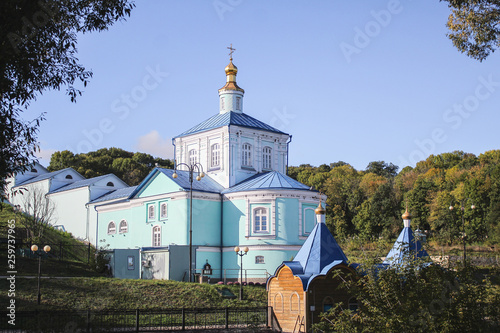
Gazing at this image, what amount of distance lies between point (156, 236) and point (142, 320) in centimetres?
1390

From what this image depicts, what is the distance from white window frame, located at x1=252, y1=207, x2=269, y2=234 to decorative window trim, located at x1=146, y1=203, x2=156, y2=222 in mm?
6116

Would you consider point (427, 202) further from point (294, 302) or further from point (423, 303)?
point (423, 303)

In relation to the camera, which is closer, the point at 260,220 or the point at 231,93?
the point at 260,220

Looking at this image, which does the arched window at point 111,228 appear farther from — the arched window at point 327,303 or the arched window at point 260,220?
the arched window at point 327,303

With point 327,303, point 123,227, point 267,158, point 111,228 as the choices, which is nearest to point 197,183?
point 267,158

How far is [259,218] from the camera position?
3291cm

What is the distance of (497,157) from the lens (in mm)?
66125

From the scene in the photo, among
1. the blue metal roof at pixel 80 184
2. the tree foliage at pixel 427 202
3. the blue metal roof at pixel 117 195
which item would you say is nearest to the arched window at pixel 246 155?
the blue metal roof at pixel 117 195

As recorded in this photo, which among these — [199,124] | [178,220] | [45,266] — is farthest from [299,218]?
[45,266]

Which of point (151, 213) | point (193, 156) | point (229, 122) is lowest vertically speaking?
point (151, 213)

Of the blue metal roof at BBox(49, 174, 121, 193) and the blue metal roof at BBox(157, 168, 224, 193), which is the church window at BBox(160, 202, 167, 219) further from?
the blue metal roof at BBox(49, 174, 121, 193)

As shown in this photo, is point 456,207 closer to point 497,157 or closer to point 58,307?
point 497,157

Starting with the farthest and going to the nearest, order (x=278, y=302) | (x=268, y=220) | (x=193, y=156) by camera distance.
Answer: (x=193, y=156)
(x=268, y=220)
(x=278, y=302)

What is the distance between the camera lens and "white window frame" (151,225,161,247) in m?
34.5
